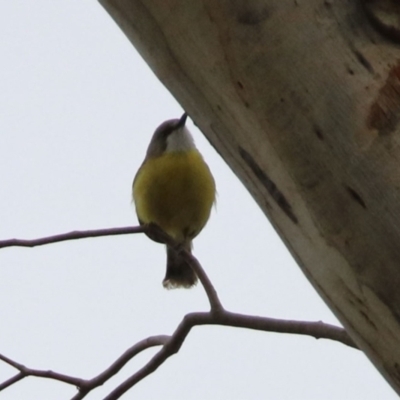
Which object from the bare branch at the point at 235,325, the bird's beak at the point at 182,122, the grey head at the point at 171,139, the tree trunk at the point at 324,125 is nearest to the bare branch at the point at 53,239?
the bare branch at the point at 235,325

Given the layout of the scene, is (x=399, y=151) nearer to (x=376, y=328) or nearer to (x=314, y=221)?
(x=314, y=221)

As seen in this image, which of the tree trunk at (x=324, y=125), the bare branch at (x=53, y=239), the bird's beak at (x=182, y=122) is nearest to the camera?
the tree trunk at (x=324, y=125)

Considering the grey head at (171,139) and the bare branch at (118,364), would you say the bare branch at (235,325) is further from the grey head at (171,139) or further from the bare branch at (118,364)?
the grey head at (171,139)

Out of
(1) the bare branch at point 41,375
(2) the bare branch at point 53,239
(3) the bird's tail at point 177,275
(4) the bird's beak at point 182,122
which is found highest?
(4) the bird's beak at point 182,122

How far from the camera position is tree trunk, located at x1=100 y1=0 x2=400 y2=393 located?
1.03 metres

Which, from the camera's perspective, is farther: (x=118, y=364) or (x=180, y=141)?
(x=180, y=141)

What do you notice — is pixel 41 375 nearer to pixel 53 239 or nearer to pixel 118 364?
pixel 118 364

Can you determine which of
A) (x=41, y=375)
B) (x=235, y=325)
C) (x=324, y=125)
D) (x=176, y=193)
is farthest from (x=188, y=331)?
(x=176, y=193)

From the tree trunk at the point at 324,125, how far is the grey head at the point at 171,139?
9.35ft

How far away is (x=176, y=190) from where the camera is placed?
3795 mm

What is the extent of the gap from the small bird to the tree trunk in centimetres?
256

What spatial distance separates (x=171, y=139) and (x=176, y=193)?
501mm

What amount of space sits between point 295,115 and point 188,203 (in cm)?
274

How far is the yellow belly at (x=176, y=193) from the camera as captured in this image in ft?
12.5
